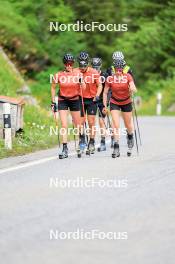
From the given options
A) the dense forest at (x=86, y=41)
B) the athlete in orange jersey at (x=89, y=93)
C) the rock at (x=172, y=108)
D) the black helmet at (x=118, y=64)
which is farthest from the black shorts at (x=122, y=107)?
the rock at (x=172, y=108)

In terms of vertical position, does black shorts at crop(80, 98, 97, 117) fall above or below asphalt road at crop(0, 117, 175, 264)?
above

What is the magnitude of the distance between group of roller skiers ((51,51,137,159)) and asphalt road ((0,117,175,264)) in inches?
29.2

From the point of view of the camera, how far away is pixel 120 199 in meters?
10.6

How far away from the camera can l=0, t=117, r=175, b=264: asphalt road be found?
25.0 ft

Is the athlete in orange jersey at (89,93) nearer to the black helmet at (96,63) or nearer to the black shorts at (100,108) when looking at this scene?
the black helmet at (96,63)

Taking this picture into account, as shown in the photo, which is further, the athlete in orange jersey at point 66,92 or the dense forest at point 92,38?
the dense forest at point 92,38

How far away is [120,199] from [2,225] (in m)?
2.18

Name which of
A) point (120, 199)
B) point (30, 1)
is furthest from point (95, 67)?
point (30, 1)

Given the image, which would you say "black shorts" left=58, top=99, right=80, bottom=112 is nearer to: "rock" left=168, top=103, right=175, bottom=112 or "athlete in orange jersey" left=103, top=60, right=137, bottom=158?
"athlete in orange jersey" left=103, top=60, right=137, bottom=158

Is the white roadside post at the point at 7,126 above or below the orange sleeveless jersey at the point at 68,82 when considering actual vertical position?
below

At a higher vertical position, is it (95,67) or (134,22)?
(134,22)

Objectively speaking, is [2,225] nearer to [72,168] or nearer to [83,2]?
[72,168]

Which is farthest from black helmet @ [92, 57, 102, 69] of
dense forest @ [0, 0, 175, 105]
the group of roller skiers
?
dense forest @ [0, 0, 175, 105]

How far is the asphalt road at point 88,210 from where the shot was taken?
7621 mm
